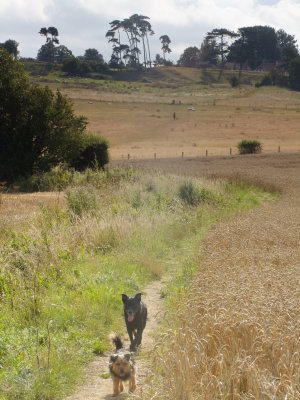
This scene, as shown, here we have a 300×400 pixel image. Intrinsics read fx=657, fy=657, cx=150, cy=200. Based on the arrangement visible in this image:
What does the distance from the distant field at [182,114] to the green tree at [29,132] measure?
65.2ft

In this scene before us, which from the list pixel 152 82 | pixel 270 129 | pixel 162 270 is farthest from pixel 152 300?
pixel 152 82

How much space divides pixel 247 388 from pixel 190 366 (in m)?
0.53

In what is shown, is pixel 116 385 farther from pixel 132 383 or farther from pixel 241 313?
pixel 241 313

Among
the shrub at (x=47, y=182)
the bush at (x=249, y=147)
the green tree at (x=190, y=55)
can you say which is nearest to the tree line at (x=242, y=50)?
the green tree at (x=190, y=55)

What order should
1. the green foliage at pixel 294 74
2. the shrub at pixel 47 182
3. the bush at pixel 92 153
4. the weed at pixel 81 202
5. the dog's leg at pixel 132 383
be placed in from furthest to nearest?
1. the green foliage at pixel 294 74
2. the bush at pixel 92 153
3. the shrub at pixel 47 182
4. the weed at pixel 81 202
5. the dog's leg at pixel 132 383

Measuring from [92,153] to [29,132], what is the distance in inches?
257

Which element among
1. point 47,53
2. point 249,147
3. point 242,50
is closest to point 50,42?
point 47,53

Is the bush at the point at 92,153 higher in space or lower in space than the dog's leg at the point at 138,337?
lower

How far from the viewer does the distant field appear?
6744 cm

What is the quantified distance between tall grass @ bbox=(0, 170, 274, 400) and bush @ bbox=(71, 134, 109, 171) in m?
18.5

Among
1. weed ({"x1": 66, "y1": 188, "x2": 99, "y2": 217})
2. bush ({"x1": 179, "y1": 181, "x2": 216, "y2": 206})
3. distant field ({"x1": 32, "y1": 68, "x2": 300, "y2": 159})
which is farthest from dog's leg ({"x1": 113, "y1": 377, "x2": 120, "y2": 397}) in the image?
distant field ({"x1": 32, "y1": 68, "x2": 300, "y2": 159})

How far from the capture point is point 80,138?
120ft

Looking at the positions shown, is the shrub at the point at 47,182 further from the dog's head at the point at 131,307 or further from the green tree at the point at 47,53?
the green tree at the point at 47,53

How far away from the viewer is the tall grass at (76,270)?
7344mm
